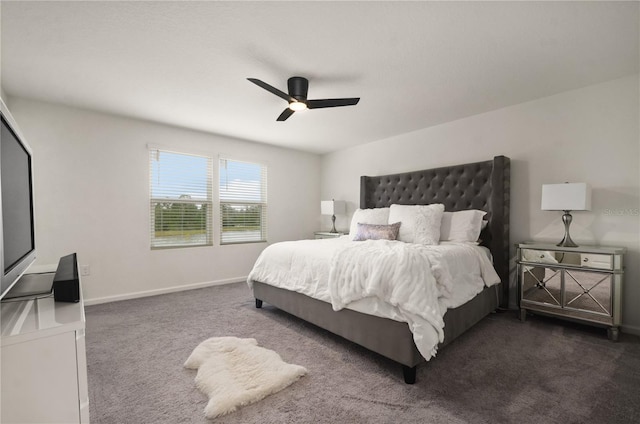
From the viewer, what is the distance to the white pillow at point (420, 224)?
3119 millimetres

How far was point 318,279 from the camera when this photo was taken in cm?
246

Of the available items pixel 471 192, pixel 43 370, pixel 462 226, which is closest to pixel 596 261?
pixel 462 226

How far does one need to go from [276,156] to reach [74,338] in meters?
4.43

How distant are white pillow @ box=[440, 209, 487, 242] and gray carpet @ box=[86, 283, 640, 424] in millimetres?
906

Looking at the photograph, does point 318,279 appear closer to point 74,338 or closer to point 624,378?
point 74,338

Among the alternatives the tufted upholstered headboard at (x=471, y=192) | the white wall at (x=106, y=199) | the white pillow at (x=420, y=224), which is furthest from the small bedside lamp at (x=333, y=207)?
the white wall at (x=106, y=199)

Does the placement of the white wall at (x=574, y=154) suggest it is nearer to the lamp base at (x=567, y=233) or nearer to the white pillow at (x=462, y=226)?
the lamp base at (x=567, y=233)

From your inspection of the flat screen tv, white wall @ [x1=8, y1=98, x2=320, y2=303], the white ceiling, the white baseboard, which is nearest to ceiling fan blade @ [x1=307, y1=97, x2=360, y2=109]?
the white ceiling

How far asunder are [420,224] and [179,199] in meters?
3.35

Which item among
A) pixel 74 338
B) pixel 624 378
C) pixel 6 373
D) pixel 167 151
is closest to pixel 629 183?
pixel 624 378

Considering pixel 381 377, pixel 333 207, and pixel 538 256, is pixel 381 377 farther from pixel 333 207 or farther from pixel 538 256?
pixel 333 207

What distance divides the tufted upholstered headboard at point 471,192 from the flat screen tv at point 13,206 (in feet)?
12.7

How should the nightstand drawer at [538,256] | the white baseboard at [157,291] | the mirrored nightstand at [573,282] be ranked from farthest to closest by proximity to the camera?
the white baseboard at [157,291] → the nightstand drawer at [538,256] → the mirrored nightstand at [573,282]

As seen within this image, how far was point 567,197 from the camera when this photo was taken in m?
2.58
